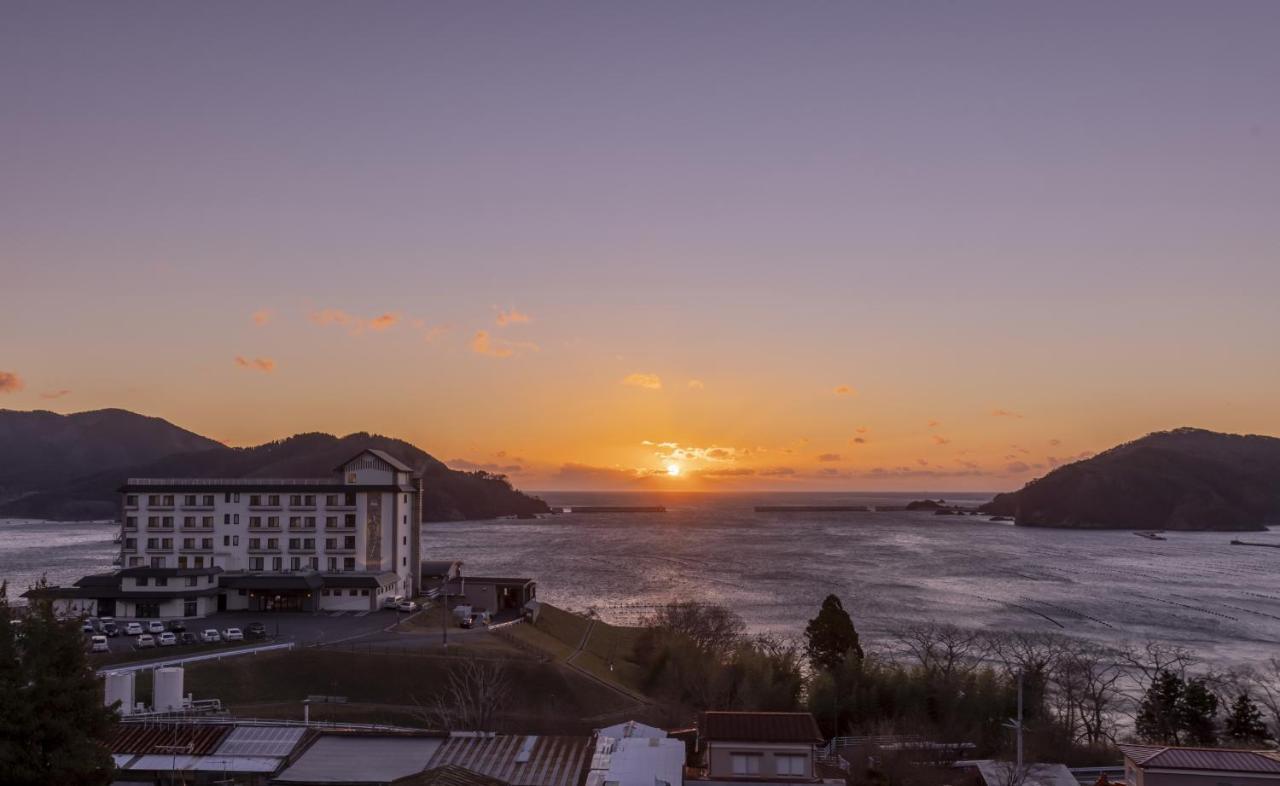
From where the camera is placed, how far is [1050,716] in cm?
4200

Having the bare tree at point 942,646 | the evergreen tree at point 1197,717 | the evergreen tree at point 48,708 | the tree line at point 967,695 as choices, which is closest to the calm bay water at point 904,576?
the bare tree at point 942,646

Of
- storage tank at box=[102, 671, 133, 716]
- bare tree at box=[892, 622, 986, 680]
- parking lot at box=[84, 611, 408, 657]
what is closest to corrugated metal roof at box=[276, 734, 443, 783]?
storage tank at box=[102, 671, 133, 716]

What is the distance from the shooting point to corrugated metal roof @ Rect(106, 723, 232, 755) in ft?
92.2

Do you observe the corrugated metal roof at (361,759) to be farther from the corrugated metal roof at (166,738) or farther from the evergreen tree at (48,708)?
the evergreen tree at (48,708)

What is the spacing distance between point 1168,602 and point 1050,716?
2343 inches

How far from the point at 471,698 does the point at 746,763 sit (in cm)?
1543

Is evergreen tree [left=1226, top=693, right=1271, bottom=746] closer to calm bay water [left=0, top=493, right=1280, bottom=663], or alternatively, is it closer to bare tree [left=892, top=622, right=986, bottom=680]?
bare tree [left=892, top=622, right=986, bottom=680]

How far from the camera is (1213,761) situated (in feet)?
83.8

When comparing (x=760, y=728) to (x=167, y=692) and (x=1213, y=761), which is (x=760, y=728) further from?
(x=167, y=692)

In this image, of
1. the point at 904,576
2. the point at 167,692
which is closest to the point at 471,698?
the point at 167,692

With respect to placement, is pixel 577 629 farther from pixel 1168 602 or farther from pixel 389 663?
pixel 1168 602

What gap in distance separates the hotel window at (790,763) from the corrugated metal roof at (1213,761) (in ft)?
30.0

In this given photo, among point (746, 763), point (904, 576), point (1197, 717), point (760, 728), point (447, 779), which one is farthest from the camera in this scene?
point (904, 576)

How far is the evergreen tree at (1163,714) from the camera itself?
40.9 meters
